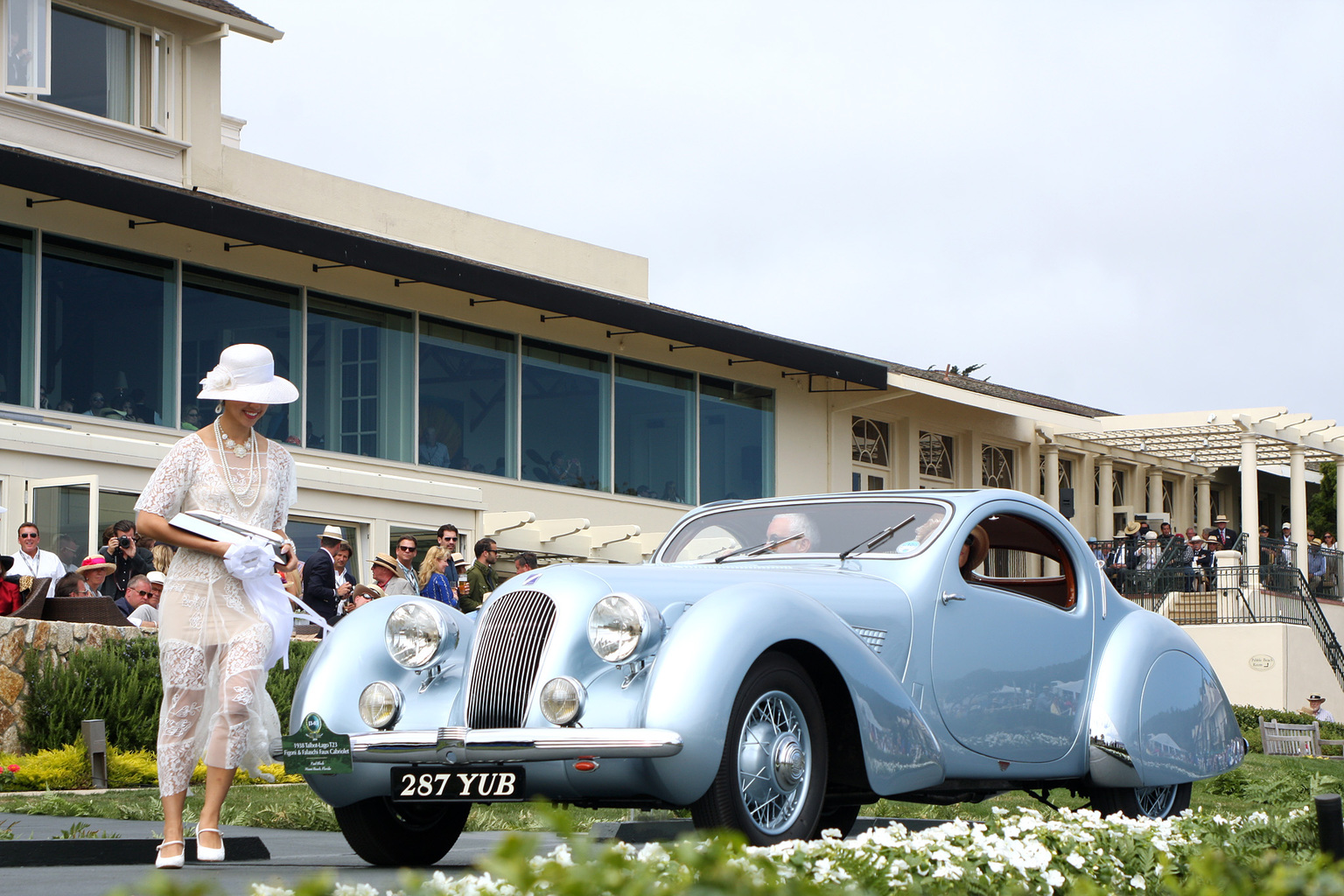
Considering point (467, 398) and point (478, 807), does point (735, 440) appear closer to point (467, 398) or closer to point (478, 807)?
point (467, 398)

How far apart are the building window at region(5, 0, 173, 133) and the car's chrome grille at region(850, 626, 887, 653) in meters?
16.1

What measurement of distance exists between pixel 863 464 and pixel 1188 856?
85.9ft

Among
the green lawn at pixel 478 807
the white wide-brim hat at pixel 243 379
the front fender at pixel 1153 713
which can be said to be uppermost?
the white wide-brim hat at pixel 243 379

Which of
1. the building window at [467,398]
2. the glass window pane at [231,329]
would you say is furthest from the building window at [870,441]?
the glass window pane at [231,329]

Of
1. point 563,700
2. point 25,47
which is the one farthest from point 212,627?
point 25,47

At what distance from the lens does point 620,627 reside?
5.98 m

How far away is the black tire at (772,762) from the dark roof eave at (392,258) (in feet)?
44.5

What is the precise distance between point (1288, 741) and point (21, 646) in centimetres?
1587

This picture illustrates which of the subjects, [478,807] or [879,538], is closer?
[879,538]

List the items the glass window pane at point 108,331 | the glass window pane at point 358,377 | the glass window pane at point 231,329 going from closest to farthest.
A: the glass window pane at point 108,331 < the glass window pane at point 231,329 < the glass window pane at point 358,377

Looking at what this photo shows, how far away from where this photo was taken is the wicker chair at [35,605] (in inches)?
471

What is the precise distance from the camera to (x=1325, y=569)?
32.1m

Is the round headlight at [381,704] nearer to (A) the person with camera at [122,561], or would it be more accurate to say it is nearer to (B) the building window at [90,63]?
(A) the person with camera at [122,561]

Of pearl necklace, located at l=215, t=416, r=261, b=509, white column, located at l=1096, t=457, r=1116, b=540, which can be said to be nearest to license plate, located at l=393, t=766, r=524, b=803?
pearl necklace, located at l=215, t=416, r=261, b=509
